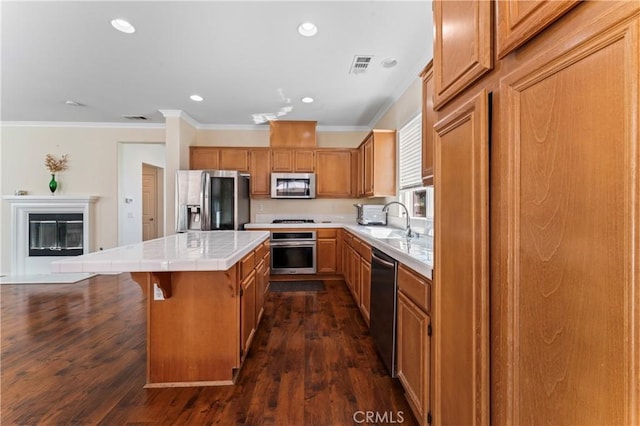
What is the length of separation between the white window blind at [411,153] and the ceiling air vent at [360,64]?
2.57 feet

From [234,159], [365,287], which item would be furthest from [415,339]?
[234,159]

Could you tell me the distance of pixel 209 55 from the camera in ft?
9.47

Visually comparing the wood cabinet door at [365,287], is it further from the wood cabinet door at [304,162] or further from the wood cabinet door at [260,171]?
the wood cabinet door at [260,171]

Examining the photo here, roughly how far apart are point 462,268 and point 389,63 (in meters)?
2.71

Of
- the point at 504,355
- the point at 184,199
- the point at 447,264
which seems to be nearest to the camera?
the point at 504,355

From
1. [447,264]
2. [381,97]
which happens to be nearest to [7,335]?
[447,264]

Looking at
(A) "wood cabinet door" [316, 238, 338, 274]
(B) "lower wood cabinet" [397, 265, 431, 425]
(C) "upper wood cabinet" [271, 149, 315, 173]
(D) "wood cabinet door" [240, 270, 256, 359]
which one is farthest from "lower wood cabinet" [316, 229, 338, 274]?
(B) "lower wood cabinet" [397, 265, 431, 425]

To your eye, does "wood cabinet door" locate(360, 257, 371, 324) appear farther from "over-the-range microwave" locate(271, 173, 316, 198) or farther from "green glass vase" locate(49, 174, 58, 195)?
"green glass vase" locate(49, 174, 58, 195)

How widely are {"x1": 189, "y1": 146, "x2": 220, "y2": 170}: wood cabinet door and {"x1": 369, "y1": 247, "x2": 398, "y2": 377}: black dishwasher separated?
3.57 m

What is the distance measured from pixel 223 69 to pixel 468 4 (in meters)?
2.88

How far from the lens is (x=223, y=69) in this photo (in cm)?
318

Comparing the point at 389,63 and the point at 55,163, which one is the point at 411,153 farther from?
the point at 55,163

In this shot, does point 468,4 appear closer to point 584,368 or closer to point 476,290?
point 476,290

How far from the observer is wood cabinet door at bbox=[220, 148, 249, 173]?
16.0ft
